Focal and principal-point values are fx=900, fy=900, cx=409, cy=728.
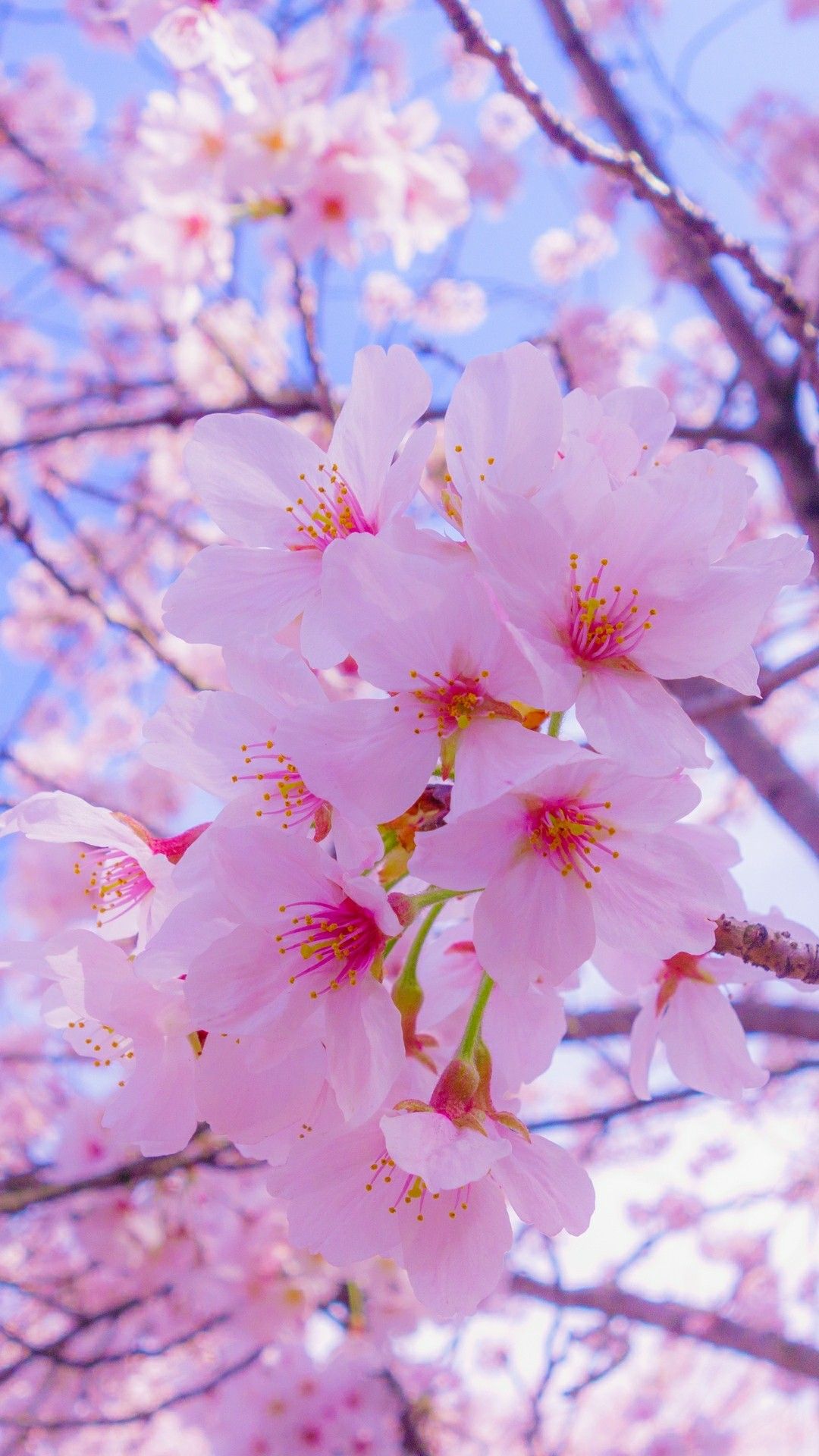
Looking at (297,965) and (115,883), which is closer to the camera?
(297,965)

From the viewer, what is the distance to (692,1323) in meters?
2.95

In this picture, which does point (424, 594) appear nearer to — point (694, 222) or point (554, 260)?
point (694, 222)

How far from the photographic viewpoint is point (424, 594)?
771mm

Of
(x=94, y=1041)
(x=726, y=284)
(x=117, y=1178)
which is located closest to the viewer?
(x=94, y=1041)

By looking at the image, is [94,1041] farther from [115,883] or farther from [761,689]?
[761,689]

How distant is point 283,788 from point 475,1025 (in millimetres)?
331

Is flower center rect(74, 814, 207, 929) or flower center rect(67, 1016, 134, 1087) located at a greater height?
flower center rect(74, 814, 207, 929)

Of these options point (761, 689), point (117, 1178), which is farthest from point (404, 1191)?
point (117, 1178)

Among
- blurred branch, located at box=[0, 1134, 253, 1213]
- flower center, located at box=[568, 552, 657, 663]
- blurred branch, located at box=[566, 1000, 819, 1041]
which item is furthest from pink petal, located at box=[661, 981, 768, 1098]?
blurred branch, located at box=[566, 1000, 819, 1041]

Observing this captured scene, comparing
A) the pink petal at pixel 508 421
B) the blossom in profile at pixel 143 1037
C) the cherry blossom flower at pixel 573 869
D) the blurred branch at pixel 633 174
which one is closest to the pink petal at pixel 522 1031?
the cherry blossom flower at pixel 573 869

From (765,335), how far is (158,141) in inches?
83.0

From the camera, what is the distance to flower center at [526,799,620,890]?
0.82 metres

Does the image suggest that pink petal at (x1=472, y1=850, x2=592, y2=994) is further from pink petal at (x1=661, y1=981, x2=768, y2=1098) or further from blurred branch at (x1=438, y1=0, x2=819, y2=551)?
blurred branch at (x1=438, y1=0, x2=819, y2=551)

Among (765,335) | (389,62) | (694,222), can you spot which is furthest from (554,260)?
(694,222)
